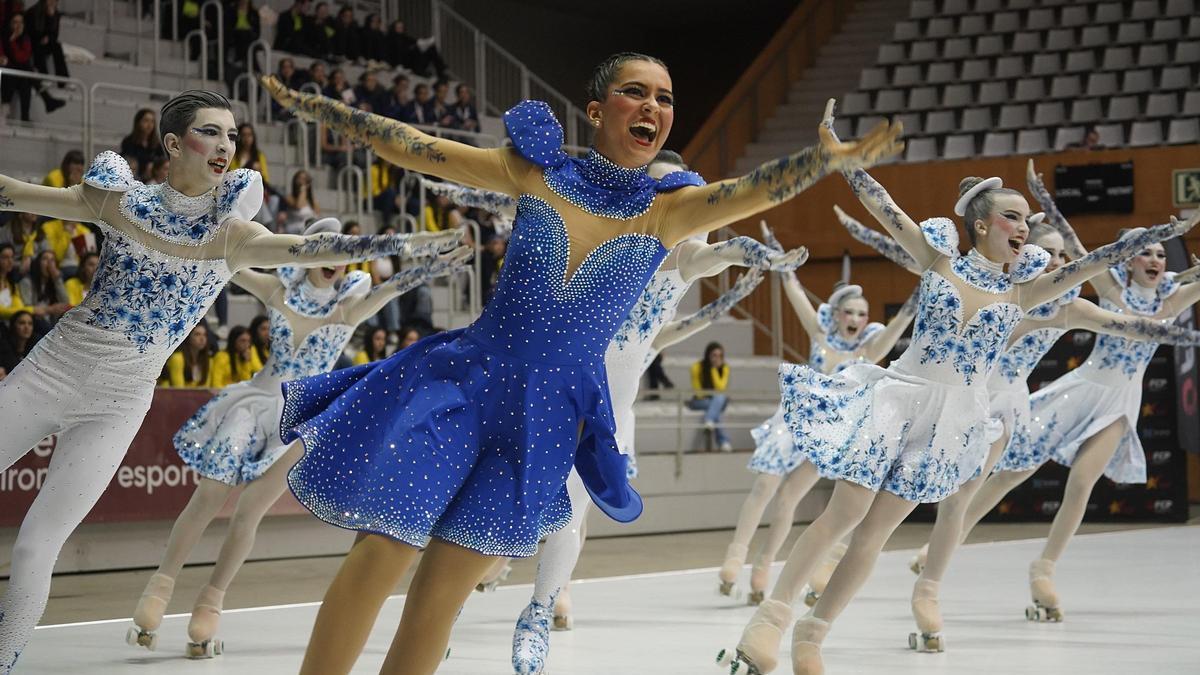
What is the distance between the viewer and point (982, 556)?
9.38 meters

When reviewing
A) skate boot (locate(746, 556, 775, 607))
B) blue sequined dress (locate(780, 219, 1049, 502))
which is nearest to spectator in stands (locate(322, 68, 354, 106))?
skate boot (locate(746, 556, 775, 607))

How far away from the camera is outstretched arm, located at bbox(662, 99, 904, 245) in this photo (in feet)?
8.58

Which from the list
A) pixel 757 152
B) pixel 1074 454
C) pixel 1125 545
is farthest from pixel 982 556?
pixel 757 152

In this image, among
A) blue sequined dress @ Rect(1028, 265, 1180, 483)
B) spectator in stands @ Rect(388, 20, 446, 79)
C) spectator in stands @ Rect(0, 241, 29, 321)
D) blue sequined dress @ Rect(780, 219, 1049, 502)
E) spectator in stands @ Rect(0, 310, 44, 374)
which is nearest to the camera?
blue sequined dress @ Rect(780, 219, 1049, 502)

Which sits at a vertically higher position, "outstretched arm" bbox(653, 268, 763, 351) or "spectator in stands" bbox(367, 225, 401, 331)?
"outstretched arm" bbox(653, 268, 763, 351)

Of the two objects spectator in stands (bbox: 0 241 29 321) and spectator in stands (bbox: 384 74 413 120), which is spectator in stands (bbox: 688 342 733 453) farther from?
spectator in stands (bbox: 0 241 29 321)

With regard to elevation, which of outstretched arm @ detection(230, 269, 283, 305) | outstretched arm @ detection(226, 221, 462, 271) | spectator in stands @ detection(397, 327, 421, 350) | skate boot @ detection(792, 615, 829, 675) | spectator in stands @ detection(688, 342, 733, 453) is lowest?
spectator in stands @ detection(688, 342, 733, 453)

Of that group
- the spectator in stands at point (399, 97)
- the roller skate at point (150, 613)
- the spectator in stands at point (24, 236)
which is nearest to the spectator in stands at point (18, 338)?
the spectator in stands at point (24, 236)

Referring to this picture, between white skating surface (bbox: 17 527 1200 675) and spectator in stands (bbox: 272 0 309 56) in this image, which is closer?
white skating surface (bbox: 17 527 1200 675)

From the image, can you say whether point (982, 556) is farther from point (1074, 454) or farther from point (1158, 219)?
point (1158, 219)

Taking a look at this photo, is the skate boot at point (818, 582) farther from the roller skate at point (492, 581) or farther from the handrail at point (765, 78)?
the handrail at point (765, 78)

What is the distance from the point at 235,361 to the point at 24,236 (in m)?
1.45

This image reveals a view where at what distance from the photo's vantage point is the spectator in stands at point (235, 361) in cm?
900

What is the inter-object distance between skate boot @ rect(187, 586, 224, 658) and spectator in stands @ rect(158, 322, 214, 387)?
3999mm
